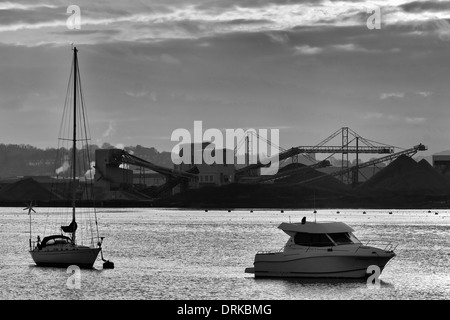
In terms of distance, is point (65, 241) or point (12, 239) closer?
point (65, 241)

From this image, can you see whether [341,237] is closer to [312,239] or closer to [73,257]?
[312,239]

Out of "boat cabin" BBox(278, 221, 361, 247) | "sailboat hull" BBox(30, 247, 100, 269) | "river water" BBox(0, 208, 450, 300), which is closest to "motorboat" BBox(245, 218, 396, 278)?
"boat cabin" BBox(278, 221, 361, 247)

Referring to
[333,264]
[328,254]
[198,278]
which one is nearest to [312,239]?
[328,254]

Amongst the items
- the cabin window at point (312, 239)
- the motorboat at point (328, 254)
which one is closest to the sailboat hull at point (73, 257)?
the motorboat at point (328, 254)

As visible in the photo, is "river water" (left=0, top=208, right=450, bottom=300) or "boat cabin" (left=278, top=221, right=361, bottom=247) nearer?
"river water" (left=0, top=208, right=450, bottom=300)

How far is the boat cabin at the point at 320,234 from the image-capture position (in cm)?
6178

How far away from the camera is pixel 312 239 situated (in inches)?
2445

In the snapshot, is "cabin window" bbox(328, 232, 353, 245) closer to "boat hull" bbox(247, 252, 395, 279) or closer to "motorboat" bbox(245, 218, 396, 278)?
"motorboat" bbox(245, 218, 396, 278)

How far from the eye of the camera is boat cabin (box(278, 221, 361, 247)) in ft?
203

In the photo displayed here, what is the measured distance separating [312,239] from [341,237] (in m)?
1.96

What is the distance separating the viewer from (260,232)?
461 feet
